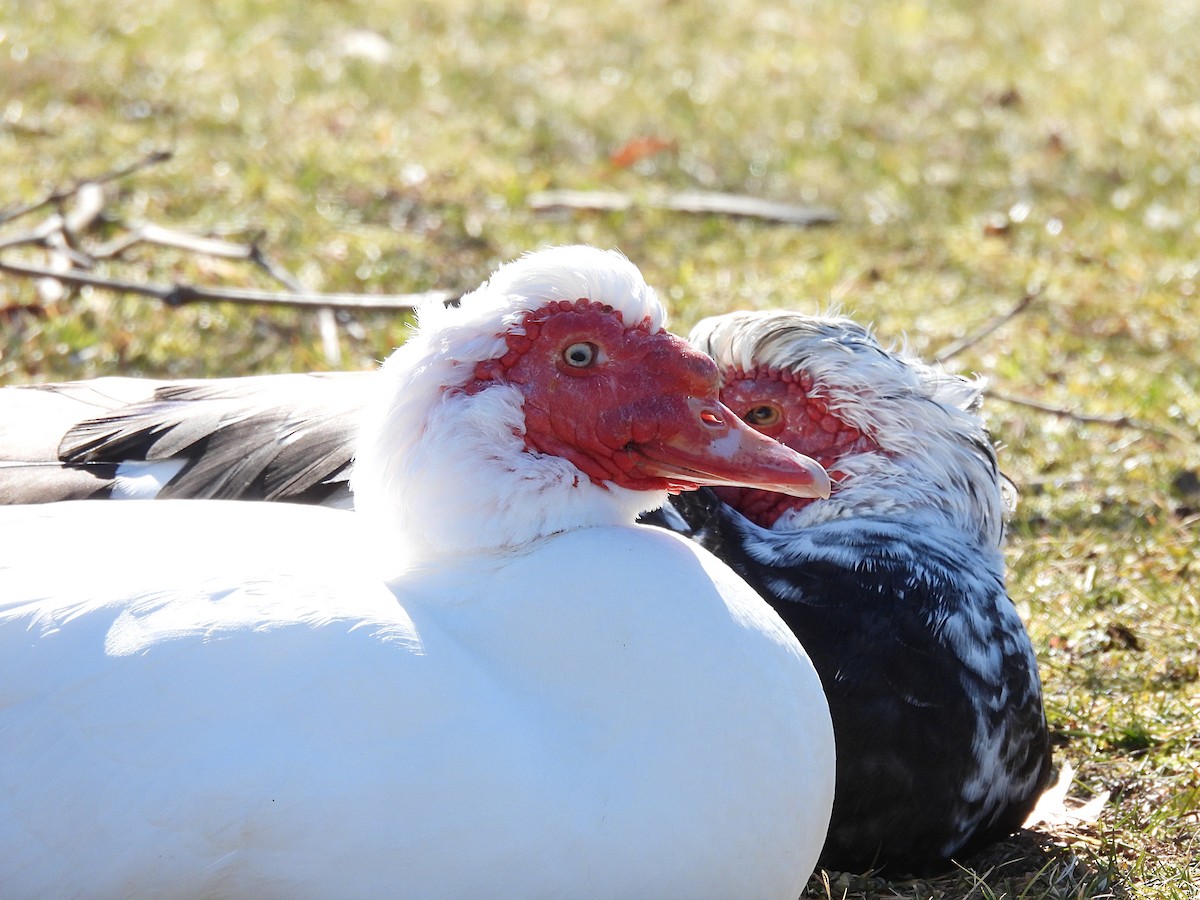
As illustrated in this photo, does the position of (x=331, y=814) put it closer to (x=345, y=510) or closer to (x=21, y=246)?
(x=345, y=510)

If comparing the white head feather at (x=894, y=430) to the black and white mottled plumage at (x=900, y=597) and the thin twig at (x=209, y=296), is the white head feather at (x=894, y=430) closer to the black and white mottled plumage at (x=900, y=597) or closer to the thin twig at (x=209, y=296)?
the black and white mottled plumage at (x=900, y=597)

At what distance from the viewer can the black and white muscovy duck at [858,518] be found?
265cm

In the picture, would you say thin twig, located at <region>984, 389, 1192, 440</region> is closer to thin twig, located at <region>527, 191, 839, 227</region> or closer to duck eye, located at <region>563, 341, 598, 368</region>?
thin twig, located at <region>527, 191, 839, 227</region>

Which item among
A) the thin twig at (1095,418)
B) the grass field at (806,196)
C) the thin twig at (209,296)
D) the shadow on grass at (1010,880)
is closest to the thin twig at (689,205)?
the grass field at (806,196)

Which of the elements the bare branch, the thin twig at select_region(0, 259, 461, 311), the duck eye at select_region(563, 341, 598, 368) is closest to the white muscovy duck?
the duck eye at select_region(563, 341, 598, 368)

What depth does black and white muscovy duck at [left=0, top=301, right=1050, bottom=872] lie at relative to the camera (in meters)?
2.65

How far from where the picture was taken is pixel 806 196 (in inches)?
238

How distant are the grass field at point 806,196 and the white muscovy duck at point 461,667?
2.43ft

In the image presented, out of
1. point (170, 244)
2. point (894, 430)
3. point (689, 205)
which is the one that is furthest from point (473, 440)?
point (689, 205)

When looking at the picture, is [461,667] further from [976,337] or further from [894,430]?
[976,337]

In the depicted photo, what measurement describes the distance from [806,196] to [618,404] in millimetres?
3909

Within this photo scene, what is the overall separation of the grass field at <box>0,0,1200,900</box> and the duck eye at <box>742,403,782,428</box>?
840 mm

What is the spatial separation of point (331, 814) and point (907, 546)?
4.33 ft

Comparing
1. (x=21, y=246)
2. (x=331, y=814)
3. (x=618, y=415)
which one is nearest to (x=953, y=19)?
(x=21, y=246)
